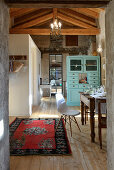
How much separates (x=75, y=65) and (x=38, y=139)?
4.50 metres

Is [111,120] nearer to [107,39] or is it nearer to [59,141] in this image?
[107,39]

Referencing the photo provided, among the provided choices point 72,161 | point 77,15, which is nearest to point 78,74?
point 77,15

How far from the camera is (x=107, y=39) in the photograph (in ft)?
5.22

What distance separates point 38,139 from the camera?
278cm

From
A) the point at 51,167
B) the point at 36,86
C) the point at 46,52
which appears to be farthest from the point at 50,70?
the point at 51,167

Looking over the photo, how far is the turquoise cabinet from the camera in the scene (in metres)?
6.52

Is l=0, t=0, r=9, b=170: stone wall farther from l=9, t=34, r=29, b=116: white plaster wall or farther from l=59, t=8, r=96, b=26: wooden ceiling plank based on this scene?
l=59, t=8, r=96, b=26: wooden ceiling plank

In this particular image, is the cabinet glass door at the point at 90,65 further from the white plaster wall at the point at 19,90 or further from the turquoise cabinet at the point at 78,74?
the white plaster wall at the point at 19,90

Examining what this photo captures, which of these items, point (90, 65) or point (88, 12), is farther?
point (90, 65)

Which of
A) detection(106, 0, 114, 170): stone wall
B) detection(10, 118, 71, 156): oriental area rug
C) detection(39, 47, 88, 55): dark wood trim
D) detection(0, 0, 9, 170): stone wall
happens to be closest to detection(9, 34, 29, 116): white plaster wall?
detection(10, 118, 71, 156): oriental area rug

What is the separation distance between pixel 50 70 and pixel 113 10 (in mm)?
8874

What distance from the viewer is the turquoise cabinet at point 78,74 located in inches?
257

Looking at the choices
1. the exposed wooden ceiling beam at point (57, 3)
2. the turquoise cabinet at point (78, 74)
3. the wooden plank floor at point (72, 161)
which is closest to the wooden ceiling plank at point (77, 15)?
the turquoise cabinet at point (78, 74)

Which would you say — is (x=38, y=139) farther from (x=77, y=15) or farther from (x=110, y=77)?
(x=77, y=15)
